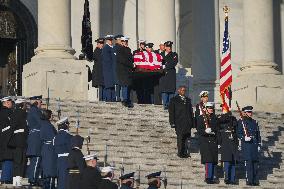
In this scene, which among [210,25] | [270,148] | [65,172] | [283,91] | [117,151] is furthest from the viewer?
[210,25]

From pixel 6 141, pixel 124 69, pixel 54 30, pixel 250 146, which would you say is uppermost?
pixel 54 30

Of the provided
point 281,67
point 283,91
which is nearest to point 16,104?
point 283,91

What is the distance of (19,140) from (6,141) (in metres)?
0.28

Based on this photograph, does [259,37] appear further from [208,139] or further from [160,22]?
[208,139]

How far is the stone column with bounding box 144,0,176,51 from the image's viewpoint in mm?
39812

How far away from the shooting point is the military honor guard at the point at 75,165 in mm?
22500

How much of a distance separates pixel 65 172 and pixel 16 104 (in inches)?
100

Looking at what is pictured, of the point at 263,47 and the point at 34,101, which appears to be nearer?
the point at 34,101

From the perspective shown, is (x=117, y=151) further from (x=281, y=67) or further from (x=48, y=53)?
(x=281, y=67)

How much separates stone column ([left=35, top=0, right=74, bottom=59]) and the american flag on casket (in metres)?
2.57

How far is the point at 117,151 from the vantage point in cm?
2992

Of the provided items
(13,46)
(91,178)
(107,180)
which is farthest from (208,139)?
(13,46)

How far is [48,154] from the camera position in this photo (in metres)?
26.4

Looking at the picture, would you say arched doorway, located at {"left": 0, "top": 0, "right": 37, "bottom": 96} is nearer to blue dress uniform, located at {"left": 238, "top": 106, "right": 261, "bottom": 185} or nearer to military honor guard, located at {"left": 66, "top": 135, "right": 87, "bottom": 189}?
blue dress uniform, located at {"left": 238, "top": 106, "right": 261, "bottom": 185}
